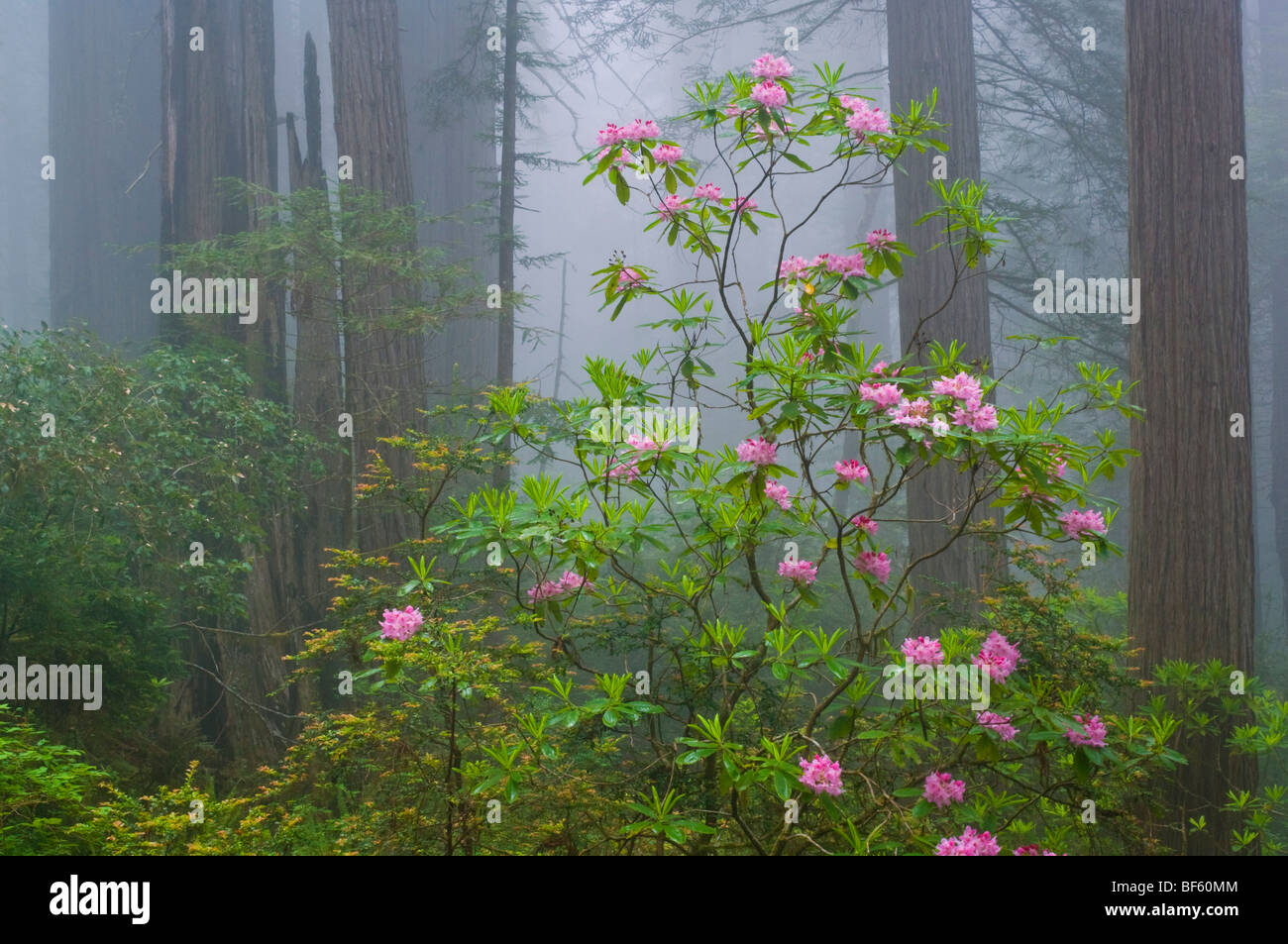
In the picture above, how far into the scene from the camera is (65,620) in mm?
4699

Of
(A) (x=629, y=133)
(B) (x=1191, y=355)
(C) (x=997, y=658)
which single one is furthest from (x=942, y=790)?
(B) (x=1191, y=355)

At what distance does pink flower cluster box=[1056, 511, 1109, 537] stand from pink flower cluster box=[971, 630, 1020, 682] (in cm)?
41

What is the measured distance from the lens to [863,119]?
10.5 ft

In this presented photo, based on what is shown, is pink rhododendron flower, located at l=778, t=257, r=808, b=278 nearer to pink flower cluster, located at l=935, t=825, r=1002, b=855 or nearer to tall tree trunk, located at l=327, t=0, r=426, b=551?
pink flower cluster, located at l=935, t=825, r=1002, b=855

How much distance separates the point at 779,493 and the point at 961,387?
2.25 feet

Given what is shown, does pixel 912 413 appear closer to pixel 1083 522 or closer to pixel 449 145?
pixel 1083 522

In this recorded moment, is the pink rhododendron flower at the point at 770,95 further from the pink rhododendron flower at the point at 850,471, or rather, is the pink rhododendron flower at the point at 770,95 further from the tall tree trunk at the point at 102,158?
the tall tree trunk at the point at 102,158

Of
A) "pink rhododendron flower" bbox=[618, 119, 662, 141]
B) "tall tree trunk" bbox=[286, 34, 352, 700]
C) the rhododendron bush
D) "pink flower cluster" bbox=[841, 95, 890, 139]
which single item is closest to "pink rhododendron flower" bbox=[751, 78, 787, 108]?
the rhododendron bush

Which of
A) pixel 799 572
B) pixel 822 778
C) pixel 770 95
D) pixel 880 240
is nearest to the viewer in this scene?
pixel 822 778

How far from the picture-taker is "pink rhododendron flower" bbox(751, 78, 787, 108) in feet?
10.4

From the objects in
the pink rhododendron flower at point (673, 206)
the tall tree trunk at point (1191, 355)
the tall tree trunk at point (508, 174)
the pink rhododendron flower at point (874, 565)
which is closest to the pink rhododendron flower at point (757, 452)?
the pink rhododendron flower at point (874, 565)

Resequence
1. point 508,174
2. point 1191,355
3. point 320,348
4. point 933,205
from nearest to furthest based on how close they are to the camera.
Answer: point 1191,355 < point 933,205 < point 320,348 < point 508,174

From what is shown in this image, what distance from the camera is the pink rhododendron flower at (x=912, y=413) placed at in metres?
2.53
